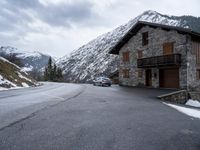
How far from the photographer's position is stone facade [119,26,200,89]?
88.7 ft

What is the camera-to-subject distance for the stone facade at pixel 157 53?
88.7 feet

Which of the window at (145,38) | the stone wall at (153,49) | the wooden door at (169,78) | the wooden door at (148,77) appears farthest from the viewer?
the window at (145,38)

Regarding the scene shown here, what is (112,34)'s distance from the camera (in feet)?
556

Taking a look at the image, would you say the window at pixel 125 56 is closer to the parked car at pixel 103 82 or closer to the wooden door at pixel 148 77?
the parked car at pixel 103 82

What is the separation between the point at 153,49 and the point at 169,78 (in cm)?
486

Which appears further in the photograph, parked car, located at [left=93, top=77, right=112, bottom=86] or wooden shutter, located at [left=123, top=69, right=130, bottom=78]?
wooden shutter, located at [left=123, top=69, right=130, bottom=78]

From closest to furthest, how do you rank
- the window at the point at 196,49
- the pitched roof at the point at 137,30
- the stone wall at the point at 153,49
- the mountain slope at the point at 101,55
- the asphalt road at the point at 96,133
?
1. the asphalt road at the point at 96,133
2. the pitched roof at the point at 137,30
3. the stone wall at the point at 153,49
4. the window at the point at 196,49
5. the mountain slope at the point at 101,55

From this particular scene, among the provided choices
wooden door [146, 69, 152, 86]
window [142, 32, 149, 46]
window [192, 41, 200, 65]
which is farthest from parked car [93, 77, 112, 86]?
window [192, 41, 200, 65]

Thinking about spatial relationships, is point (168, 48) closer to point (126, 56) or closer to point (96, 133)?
point (126, 56)

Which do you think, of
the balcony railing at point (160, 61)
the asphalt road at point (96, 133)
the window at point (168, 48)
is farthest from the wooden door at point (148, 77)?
the asphalt road at point (96, 133)

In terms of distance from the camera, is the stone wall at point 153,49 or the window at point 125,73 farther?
the window at point 125,73

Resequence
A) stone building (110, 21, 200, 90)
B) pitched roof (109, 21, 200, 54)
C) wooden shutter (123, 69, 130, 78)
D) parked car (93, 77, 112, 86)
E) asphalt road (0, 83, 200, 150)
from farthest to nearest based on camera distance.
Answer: wooden shutter (123, 69, 130, 78) < parked car (93, 77, 112, 86) < stone building (110, 21, 200, 90) < pitched roof (109, 21, 200, 54) < asphalt road (0, 83, 200, 150)

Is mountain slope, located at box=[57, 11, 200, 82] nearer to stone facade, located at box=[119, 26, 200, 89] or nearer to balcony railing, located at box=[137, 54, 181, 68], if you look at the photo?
stone facade, located at box=[119, 26, 200, 89]

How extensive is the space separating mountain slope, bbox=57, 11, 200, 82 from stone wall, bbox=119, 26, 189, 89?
81521mm
